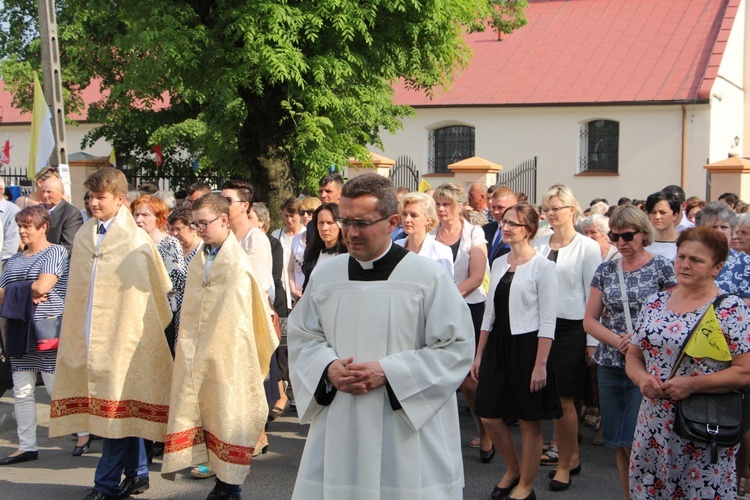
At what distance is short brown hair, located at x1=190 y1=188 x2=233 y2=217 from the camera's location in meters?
5.89

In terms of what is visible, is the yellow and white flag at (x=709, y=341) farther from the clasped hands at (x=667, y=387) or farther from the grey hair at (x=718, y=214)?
the grey hair at (x=718, y=214)

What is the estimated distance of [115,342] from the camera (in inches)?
237

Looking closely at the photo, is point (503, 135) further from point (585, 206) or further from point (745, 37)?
point (745, 37)

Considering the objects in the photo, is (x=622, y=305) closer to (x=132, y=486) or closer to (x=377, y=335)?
(x=377, y=335)

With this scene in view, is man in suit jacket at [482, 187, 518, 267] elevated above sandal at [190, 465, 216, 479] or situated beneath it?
elevated above

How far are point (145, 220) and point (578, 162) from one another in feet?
76.9

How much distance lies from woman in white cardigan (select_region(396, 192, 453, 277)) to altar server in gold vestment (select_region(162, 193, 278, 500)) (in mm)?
1409

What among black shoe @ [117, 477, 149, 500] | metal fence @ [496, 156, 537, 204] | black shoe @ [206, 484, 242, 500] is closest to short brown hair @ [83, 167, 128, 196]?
black shoe @ [117, 477, 149, 500]

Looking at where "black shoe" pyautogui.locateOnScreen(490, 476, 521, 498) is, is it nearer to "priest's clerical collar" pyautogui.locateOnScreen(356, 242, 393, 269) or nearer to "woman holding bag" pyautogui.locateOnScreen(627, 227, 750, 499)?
"woman holding bag" pyautogui.locateOnScreen(627, 227, 750, 499)

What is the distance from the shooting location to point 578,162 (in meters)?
29.5

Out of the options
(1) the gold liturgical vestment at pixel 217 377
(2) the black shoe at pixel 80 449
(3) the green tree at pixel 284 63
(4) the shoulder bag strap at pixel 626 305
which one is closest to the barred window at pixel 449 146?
(3) the green tree at pixel 284 63

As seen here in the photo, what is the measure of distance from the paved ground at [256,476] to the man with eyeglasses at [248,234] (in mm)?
1375

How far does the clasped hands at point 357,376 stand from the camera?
3826 mm

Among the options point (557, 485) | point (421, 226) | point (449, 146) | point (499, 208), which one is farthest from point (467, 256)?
point (449, 146)
